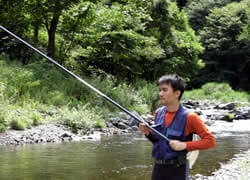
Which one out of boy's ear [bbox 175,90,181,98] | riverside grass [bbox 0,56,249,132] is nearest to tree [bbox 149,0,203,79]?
riverside grass [bbox 0,56,249,132]

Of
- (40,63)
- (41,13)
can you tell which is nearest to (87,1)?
(41,13)

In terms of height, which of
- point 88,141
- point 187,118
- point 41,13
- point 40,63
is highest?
point 41,13

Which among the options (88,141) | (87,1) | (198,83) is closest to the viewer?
(88,141)

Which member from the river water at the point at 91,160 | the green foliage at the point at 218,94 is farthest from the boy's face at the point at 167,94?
the green foliage at the point at 218,94

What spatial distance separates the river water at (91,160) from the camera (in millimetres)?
6043

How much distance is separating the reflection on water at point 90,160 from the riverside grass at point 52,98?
1.68m

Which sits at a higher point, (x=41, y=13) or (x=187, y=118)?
(x=41, y=13)

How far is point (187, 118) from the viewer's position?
279 centimetres

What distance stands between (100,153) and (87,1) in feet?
31.9

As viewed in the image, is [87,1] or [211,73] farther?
[211,73]

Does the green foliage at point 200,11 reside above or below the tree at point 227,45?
above

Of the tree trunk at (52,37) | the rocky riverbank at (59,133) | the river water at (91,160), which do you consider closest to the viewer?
the river water at (91,160)

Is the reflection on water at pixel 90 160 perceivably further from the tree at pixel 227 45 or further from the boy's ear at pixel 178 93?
the tree at pixel 227 45

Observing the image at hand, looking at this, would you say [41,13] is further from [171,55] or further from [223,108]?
[223,108]
